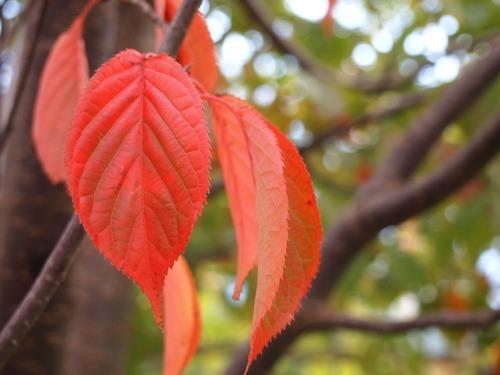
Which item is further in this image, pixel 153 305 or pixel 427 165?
pixel 427 165

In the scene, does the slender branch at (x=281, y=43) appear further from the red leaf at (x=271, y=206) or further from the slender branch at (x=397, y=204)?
the red leaf at (x=271, y=206)

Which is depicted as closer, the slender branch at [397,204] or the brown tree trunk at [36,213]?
the brown tree trunk at [36,213]

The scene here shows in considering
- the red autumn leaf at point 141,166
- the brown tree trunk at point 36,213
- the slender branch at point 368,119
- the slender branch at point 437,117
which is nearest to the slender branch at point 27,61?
the brown tree trunk at point 36,213

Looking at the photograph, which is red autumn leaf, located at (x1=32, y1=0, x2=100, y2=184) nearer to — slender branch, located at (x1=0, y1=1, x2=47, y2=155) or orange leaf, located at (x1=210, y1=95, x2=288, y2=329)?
slender branch, located at (x1=0, y1=1, x2=47, y2=155)

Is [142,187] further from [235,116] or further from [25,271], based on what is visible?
[25,271]

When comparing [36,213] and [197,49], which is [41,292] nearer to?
[197,49]

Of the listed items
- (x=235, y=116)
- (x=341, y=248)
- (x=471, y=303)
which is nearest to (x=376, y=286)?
(x=471, y=303)
